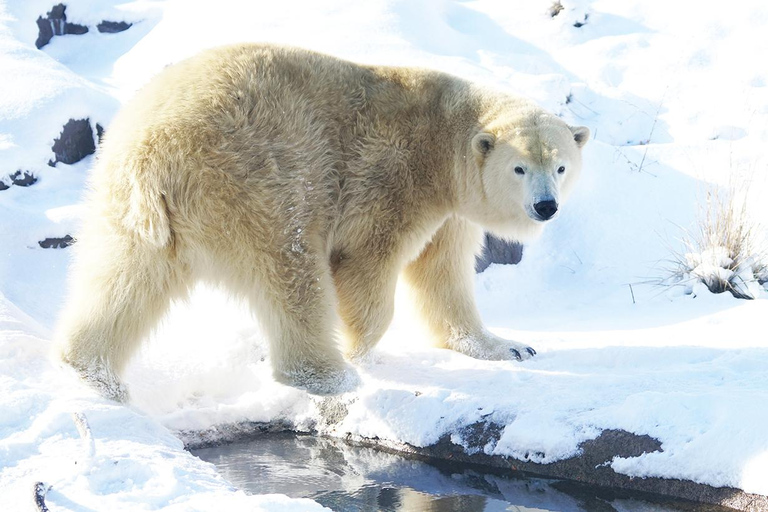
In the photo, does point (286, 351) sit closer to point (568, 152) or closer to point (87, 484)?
point (87, 484)

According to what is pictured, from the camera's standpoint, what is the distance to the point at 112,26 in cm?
1099

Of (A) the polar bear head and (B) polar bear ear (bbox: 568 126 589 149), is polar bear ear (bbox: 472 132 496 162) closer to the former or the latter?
(A) the polar bear head

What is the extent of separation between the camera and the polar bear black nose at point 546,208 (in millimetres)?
4008

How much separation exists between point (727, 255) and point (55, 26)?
8539mm

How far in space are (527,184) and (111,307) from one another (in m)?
2.03

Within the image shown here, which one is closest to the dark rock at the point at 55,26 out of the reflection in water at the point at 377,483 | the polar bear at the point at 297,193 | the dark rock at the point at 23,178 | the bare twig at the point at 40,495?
the dark rock at the point at 23,178

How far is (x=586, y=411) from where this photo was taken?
3.67 metres

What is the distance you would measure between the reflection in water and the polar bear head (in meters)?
1.31

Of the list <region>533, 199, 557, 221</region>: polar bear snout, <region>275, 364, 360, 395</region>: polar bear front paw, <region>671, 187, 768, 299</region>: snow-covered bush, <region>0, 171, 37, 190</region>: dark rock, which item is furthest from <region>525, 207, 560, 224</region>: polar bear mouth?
<region>0, 171, 37, 190</region>: dark rock

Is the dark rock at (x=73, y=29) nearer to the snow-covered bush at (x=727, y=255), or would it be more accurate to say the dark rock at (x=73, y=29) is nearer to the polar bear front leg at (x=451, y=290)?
the polar bear front leg at (x=451, y=290)

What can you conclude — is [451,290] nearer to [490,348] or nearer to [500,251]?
[490,348]

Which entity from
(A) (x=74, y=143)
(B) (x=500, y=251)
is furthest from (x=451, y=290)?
(A) (x=74, y=143)

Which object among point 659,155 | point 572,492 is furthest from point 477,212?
point 659,155

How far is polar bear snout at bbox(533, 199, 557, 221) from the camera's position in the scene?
4008 mm
